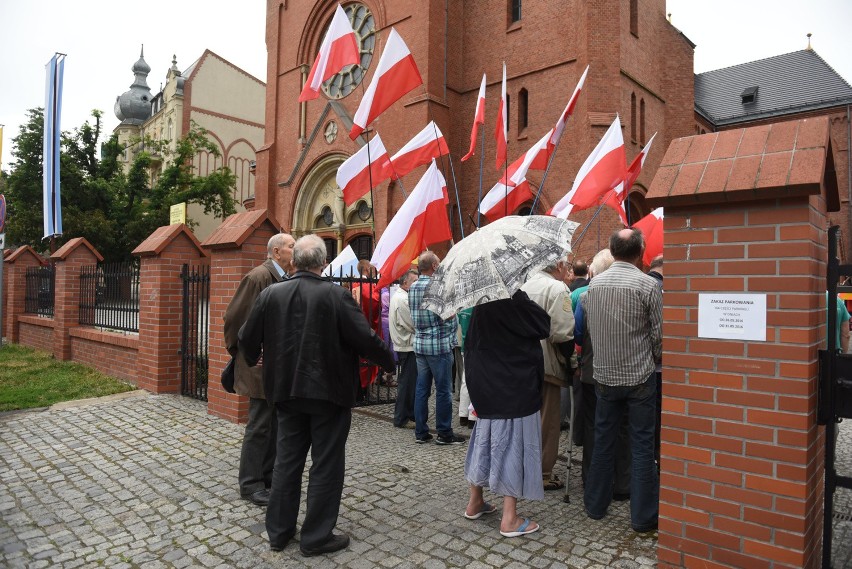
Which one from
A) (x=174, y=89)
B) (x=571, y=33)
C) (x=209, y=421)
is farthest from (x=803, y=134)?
(x=174, y=89)

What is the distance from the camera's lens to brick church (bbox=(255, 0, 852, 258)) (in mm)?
15617

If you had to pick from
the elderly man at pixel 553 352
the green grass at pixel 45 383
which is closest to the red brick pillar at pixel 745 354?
the elderly man at pixel 553 352

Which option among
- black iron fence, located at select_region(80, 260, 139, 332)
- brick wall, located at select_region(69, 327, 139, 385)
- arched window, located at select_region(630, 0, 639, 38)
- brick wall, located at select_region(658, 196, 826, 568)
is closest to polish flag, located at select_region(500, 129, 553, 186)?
brick wall, located at select_region(658, 196, 826, 568)

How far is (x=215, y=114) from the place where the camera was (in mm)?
43312

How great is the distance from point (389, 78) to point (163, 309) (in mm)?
4381

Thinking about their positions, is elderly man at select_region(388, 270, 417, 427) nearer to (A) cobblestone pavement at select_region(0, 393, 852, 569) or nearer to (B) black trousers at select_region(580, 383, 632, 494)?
(A) cobblestone pavement at select_region(0, 393, 852, 569)

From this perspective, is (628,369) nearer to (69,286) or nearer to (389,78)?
(389,78)

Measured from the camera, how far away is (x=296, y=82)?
23.1 metres

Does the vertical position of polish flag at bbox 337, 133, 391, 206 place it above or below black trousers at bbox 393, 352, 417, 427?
above

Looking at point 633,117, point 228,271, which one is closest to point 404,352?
point 228,271

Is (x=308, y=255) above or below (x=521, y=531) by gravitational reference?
above

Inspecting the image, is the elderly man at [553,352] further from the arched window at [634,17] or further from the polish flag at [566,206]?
the arched window at [634,17]

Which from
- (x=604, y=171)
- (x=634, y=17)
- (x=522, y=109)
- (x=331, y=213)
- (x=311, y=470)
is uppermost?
(x=634, y=17)

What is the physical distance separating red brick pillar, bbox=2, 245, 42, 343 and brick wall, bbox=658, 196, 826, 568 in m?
15.6
